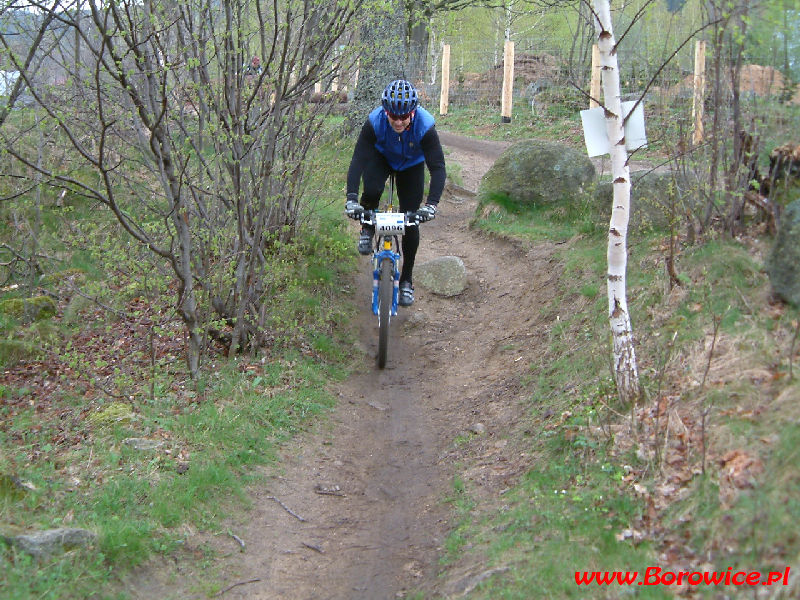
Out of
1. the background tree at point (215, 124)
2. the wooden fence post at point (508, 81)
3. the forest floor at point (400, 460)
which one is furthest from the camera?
the wooden fence post at point (508, 81)

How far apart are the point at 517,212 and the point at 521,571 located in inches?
290

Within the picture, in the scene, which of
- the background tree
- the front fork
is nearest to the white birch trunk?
the background tree

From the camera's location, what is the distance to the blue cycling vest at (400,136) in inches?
277

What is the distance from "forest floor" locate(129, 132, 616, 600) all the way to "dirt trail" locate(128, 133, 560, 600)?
0.5 inches

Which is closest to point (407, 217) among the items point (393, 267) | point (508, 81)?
point (393, 267)

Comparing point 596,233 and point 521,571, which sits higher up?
point 596,233

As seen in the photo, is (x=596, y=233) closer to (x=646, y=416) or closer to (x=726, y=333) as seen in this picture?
(x=726, y=333)

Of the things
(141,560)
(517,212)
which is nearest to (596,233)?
(517,212)

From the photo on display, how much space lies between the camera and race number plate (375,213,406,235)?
23.0 feet

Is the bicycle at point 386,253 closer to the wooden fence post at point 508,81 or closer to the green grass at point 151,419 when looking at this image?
the green grass at point 151,419

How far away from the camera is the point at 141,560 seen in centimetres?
413

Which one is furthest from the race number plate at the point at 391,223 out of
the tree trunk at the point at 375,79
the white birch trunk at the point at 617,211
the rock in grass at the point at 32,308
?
the rock in grass at the point at 32,308

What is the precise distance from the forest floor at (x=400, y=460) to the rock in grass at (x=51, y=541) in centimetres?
36

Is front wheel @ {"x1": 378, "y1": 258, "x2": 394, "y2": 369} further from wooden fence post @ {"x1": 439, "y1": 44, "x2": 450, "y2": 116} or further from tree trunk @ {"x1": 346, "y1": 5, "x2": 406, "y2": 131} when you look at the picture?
wooden fence post @ {"x1": 439, "y1": 44, "x2": 450, "y2": 116}
